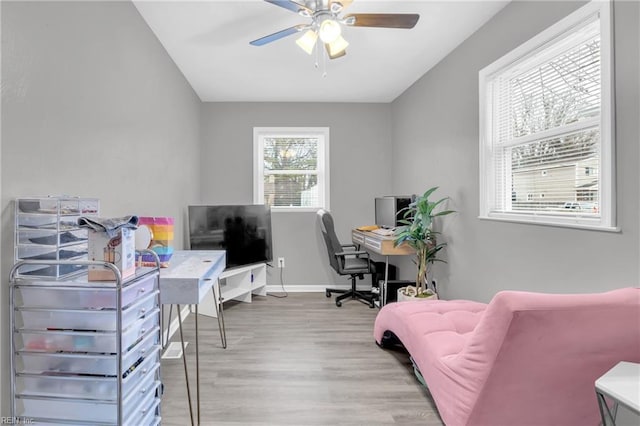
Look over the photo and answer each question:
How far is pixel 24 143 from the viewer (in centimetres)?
125

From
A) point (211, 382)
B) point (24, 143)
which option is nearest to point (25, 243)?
point (24, 143)

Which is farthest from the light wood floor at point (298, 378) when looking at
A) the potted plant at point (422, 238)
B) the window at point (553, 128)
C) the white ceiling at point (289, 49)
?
the white ceiling at point (289, 49)

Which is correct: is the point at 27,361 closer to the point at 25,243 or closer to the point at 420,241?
the point at 25,243

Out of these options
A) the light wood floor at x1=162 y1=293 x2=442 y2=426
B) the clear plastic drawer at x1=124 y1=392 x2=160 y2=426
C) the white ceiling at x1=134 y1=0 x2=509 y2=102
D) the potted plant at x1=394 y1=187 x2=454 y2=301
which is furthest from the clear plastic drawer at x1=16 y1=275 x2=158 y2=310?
the potted plant at x1=394 y1=187 x2=454 y2=301

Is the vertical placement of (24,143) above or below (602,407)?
above

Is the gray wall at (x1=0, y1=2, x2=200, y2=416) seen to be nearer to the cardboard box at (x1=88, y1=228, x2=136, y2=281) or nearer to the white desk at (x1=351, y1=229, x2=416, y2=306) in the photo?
the cardboard box at (x1=88, y1=228, x2=136, y2=281)

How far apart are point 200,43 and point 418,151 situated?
2.50m

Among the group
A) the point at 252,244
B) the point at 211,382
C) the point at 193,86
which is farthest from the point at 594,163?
the point at 193,86

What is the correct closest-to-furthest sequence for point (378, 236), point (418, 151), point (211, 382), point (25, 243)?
1. point (25, 243)
2. point (211, 382)
3. point (378, 236)
4. point (418, 151)

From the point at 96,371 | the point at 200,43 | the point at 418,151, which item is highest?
the point at 200,43

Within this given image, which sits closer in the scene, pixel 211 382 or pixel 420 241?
pixel 211 382

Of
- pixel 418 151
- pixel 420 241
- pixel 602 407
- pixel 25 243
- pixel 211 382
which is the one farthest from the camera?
pixel 418 151

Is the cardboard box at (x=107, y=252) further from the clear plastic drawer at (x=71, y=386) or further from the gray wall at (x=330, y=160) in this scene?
the gray wall at (x=330, y=160)

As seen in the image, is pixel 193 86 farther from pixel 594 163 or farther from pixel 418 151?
pixel 594 163
